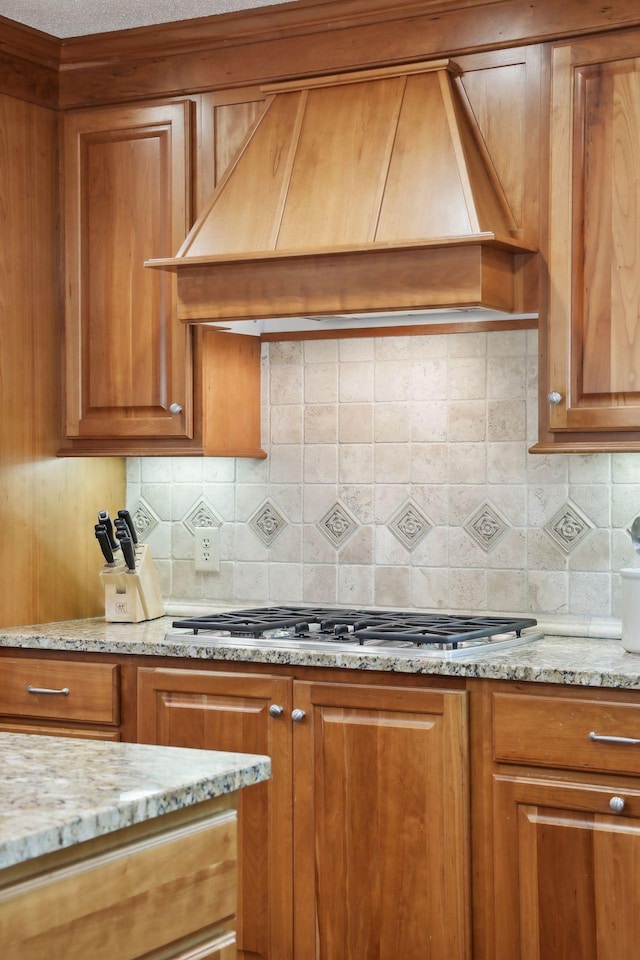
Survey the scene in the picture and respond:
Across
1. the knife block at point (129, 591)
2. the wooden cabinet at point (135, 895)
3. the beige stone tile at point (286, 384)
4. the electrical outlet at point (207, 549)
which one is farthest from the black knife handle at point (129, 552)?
the wooden cabinet at point (135, 895)

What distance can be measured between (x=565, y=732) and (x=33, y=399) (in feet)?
5.97

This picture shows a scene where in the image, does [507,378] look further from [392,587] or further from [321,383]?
[392,587]

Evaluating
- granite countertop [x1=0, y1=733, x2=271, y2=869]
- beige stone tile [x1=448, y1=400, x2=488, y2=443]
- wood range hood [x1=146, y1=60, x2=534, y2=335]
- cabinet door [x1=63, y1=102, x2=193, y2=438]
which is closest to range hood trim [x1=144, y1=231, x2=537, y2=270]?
wood range hood [x1=146, y1=60, x2=534, y2=335]

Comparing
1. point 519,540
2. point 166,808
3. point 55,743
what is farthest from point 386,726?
point 166,808

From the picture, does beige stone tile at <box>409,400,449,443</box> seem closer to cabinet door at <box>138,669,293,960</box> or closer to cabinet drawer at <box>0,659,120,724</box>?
cabinet door at <box>138,669,293,960</box>

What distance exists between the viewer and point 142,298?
3.58m

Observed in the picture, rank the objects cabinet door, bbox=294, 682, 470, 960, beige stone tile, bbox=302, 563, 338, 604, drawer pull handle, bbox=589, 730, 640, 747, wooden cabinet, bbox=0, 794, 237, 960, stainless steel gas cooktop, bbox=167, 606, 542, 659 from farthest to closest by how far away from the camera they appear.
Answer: beige stone tile, bbox=302, 563, 338, 604
stainless steel gas cooktop, bbox=167, 606, 542, 659
cabinet door, bbox=294, 682, 470, 960
drawer pull handle, bbox=589, 730, 640, 747
wooden cabinet, bbox=0, 794, 237, 960

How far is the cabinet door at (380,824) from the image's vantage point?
2811mm

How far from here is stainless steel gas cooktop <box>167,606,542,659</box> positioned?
292 cm

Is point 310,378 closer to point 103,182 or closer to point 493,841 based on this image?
point 103,182

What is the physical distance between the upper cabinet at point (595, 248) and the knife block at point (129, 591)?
1241 millimetres

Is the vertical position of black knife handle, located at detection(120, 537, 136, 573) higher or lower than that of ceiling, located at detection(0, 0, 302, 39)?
lower

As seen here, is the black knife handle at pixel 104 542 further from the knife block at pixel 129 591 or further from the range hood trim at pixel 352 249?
the range hood trim at pixel 352 249

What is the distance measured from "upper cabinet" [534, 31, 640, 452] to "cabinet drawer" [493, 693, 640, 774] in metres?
0.65
